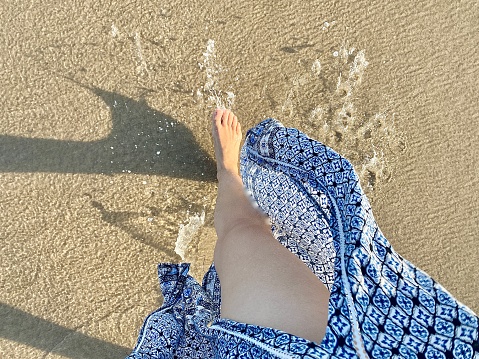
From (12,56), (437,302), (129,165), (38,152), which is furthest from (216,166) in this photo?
(437,302)

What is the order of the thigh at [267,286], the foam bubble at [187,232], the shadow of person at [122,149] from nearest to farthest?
the thigh at [267,286], the shadow of person at [122,149], the foam bubble at [187,232]

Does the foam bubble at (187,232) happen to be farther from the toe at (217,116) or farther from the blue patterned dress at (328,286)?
the toe at (217,116)

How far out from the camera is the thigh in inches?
43.4

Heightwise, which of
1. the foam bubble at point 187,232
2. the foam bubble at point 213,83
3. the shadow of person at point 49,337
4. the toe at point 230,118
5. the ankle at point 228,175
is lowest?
the shadow of person at point 49,337

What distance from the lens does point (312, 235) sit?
1218 mm

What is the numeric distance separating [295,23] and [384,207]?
0.89 meters

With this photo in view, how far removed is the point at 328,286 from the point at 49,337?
121 centimetres

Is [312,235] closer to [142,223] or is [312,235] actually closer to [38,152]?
[142,223]

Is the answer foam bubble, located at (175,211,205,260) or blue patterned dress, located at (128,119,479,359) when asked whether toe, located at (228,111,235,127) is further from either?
foam bubble, located at (175,211,205,260)

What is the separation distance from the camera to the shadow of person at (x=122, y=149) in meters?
1.66

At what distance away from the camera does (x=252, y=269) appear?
133 centimetres

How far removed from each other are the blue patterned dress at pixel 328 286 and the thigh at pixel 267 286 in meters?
0.05

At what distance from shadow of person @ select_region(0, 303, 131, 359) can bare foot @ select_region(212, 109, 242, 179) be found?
35.2 inches

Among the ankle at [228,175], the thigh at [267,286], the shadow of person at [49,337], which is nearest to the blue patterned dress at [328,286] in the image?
the thigh at [267,286]
